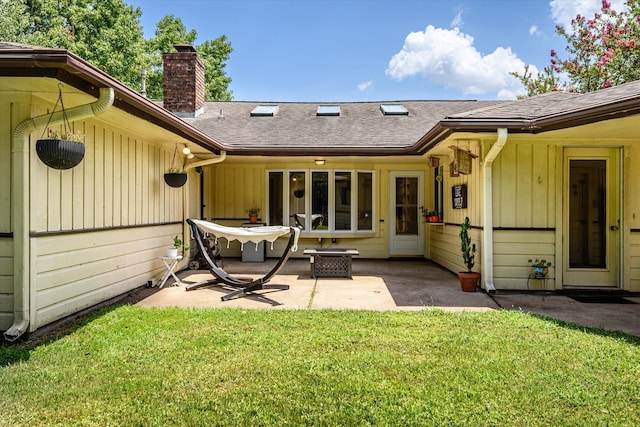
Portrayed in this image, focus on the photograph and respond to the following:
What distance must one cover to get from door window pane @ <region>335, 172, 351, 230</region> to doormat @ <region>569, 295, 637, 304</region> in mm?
4717

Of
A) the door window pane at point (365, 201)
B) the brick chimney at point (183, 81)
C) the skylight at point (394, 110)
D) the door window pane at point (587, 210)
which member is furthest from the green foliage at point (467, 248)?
the brick chimney at point (183, 81)

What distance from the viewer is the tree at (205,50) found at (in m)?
21.7

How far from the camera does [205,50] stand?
22.9 m

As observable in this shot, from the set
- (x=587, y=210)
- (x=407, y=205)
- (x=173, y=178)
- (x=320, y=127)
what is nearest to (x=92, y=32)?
(x=320, y=127)

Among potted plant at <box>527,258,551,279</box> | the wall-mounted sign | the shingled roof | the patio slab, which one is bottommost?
the patio slab

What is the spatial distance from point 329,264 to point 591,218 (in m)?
4.07

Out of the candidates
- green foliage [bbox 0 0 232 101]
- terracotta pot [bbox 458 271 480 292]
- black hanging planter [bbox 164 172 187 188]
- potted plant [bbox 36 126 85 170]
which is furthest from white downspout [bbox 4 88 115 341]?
green foliage [bbox 0 0 232 101]

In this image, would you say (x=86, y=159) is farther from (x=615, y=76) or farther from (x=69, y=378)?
(x=615, y=76)

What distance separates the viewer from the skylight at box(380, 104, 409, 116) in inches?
404

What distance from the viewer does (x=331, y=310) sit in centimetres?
447

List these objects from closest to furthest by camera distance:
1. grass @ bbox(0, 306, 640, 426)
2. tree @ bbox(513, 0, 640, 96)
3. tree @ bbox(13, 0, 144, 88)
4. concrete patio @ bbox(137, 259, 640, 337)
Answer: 1. grass @ bbox(0, 306, 640, 426)
2. concrete patio @ bbox(137, 259, 640, 337)
3. tree @ bbox(513, 0, 640, 96)
4. tree @ bbox(13, 0, 144, 88)

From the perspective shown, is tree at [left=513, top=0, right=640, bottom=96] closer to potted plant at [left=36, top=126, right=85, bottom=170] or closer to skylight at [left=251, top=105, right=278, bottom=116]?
skylight at [left=251, top=105, right=278, bottom=116]

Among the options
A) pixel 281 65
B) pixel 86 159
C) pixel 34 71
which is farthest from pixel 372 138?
pixel 281 65

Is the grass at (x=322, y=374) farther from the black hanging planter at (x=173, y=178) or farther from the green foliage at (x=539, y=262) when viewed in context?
the black hanging planter at (x=173, y=178)
